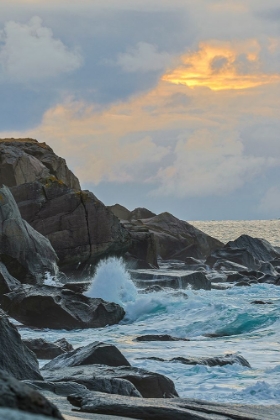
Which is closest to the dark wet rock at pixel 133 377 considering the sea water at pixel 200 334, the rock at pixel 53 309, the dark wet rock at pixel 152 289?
the sea water at pixel 200 334

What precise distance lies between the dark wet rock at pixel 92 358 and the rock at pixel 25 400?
25.5 ft

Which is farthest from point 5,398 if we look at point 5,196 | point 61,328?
point 5,196

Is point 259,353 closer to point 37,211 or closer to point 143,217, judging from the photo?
point 37,211

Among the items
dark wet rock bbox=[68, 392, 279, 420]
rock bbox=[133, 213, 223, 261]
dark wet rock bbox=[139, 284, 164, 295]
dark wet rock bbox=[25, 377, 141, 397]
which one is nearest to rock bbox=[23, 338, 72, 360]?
dark wet rock bbox=[25, 377, 141, 397]

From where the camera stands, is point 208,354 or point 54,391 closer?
point 54,391

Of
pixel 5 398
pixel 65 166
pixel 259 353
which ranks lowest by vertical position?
pixel 259 353

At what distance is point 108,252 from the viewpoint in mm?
35875

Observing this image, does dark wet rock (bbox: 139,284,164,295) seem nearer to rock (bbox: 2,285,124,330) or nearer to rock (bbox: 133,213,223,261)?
rock (bbox: 2,285,124,330)

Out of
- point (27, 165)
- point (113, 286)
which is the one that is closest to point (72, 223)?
point (113, 286)

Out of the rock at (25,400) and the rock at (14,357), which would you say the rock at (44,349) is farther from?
the rock at (25,400)

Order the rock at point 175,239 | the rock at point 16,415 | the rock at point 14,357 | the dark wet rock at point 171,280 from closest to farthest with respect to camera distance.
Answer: the rock at point 16,415 < the rock at point 14,357 < the dark wet rock at point 171,280 < the rock at point 175,239

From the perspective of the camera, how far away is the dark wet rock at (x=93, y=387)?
307 inches

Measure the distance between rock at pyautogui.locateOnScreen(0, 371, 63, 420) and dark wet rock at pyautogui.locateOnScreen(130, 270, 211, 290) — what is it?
27.1m

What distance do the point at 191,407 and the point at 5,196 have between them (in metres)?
24.3
